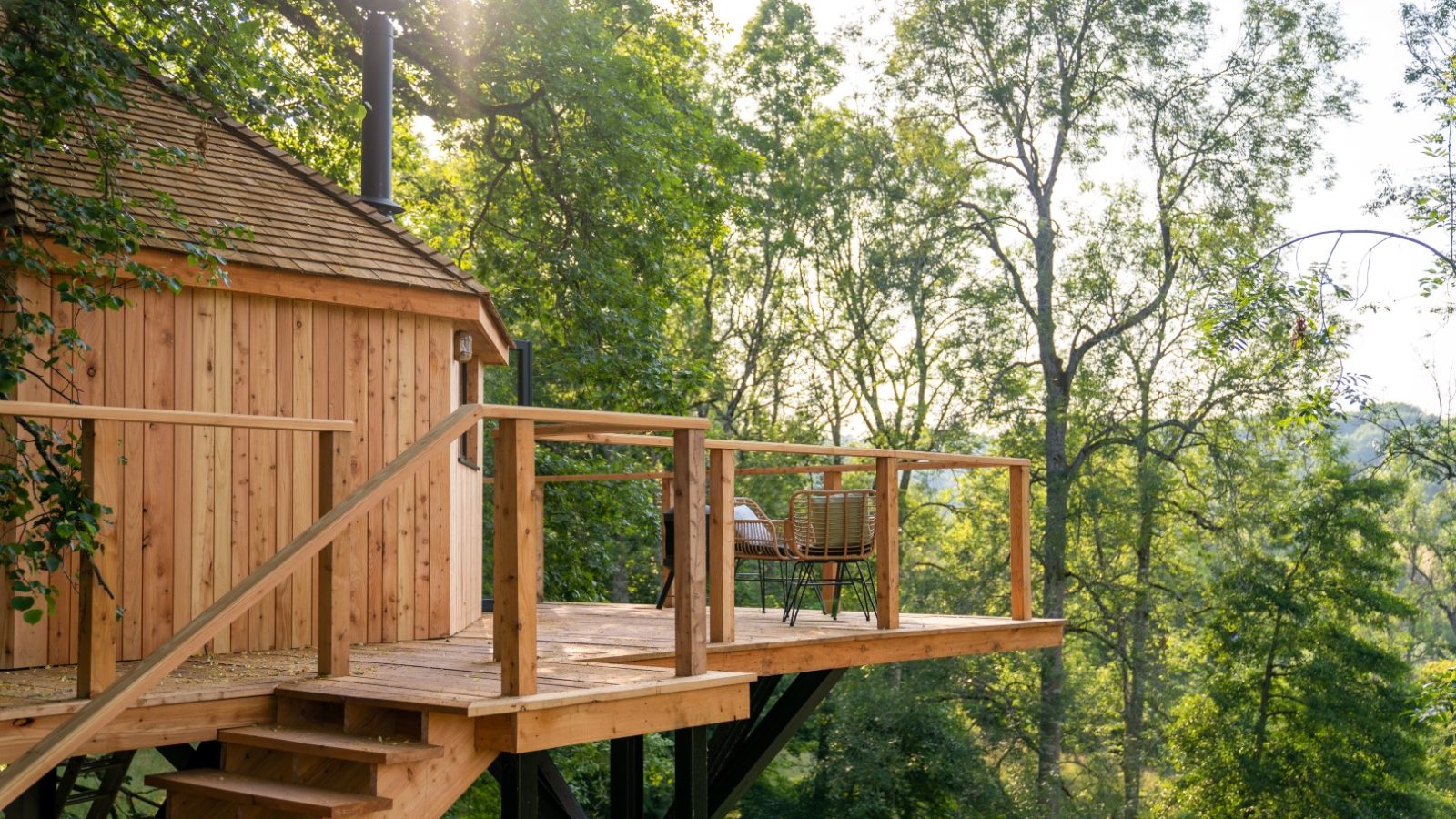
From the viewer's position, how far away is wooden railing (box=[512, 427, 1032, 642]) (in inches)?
241

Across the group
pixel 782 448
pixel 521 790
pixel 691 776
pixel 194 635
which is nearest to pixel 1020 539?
pixel 782 448

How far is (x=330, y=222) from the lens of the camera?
7570 millimetres

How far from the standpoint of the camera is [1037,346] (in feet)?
70.0

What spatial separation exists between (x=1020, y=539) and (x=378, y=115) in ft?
16.4

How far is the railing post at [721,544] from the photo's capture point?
248 inches

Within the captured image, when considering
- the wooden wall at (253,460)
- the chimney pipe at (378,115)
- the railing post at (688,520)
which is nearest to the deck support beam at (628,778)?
the wooden wall at (253,460)

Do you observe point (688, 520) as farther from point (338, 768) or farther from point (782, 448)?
point (338, 768)

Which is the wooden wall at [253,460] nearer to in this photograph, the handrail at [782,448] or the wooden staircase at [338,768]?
the handrail at [782,448]

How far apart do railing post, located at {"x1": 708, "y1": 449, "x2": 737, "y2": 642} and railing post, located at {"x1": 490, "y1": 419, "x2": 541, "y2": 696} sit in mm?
1751

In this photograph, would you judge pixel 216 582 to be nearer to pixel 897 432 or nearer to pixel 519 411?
pixel 519 411

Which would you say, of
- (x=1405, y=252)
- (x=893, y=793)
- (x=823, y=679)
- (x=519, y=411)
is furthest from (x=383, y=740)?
(x=893, y=793)

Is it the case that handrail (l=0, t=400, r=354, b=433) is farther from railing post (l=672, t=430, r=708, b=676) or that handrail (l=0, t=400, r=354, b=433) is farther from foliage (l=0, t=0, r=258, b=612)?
railing post (l=672, t=430, r=708, b=676)

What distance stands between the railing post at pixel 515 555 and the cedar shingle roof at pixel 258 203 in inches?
101

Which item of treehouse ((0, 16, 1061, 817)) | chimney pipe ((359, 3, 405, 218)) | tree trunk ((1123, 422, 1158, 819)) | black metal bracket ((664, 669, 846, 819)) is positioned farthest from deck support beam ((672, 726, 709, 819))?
tree trunk ((1123, 422, 1158, 819))
